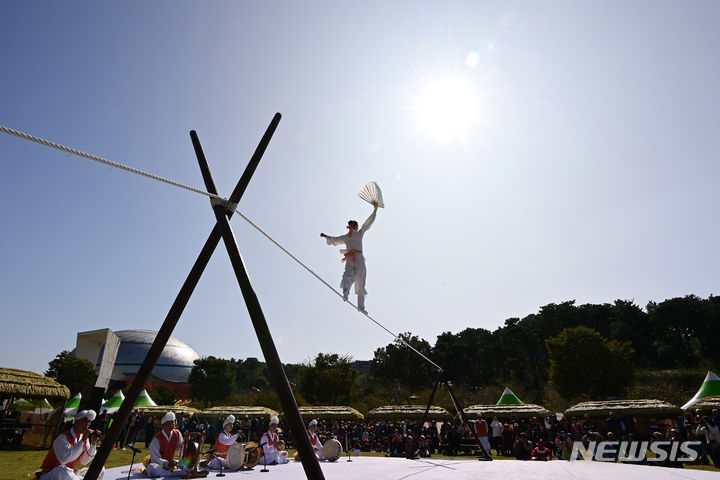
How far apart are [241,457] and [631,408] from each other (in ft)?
64.5

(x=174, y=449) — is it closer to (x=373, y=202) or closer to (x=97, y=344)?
(x=97, y=344)

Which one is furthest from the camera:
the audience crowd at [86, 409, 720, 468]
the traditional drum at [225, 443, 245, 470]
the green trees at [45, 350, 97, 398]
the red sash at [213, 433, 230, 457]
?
the green trees at [45, 350, 97, 398]

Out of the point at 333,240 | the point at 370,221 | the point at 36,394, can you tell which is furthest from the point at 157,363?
the point at 370,221

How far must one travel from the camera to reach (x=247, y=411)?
81.9 feet

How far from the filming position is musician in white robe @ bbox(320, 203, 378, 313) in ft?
28.1

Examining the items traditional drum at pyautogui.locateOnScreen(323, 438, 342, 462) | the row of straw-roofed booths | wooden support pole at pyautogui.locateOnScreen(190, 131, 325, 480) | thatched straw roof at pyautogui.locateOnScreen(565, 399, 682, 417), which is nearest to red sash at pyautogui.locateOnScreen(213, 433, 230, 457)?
traditional drum at pyautogui.locateOnScreen(323, 438, 342, 462)

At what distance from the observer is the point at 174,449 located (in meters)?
7.88

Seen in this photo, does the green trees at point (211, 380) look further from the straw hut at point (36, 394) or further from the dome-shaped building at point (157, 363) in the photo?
the straw hut at point (36, 394)

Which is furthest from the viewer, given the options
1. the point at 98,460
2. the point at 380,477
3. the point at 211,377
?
the point at 211,377

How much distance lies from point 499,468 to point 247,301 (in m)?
5.90

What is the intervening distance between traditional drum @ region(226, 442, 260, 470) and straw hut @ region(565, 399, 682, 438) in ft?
57.7

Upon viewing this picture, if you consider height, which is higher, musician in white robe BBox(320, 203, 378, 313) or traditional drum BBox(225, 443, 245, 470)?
musician in white robe BBox(320, 203, 378, 313)

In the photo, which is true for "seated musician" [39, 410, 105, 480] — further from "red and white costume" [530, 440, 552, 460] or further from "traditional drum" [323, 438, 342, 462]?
"red and white costume" [530, 440, 552, 460]

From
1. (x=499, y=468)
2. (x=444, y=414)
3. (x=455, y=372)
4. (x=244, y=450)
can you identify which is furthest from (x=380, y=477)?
(x=455, y=372)
